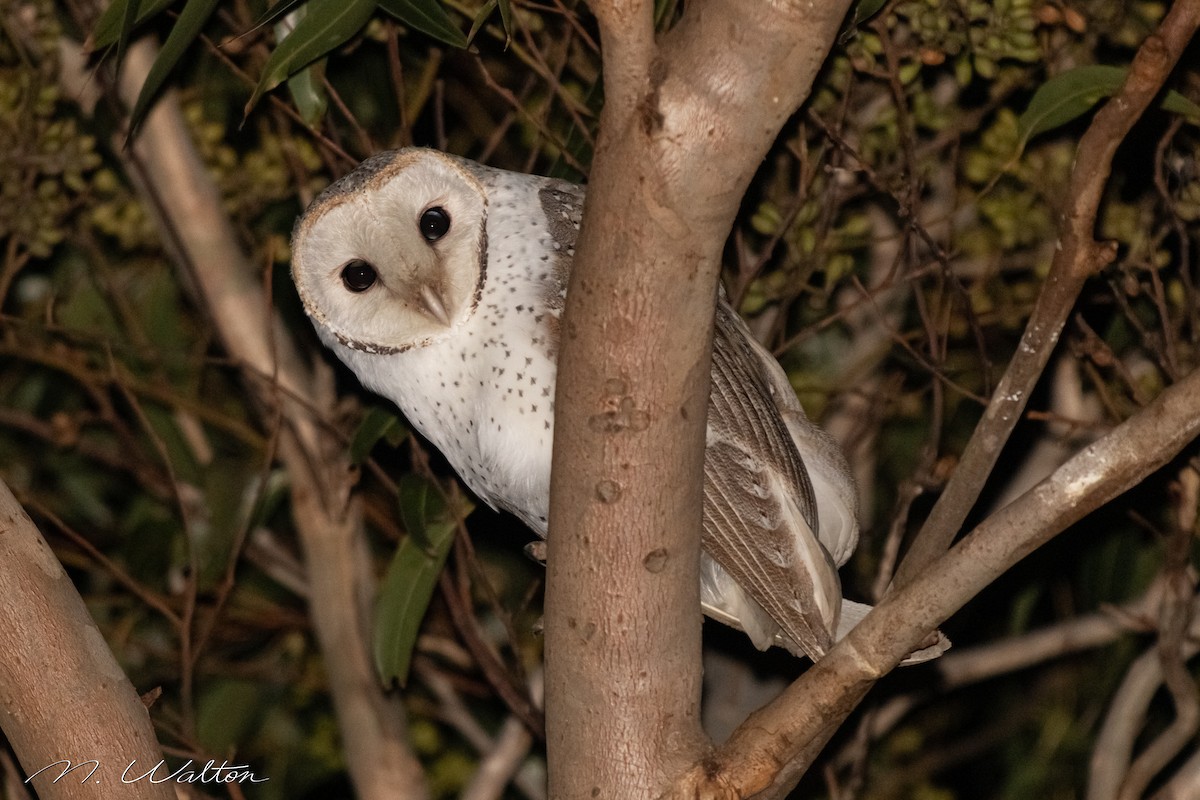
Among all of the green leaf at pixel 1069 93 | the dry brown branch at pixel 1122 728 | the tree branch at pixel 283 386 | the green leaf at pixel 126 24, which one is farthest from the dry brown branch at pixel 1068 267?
the tree branch at pixel 283 386

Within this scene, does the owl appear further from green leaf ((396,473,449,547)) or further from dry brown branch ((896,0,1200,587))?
dry brown branch ((896,0,1200,587))

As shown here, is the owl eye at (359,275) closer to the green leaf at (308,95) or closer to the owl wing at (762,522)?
the green leaf at (308,95)

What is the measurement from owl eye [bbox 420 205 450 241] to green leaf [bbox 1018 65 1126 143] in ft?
3.10

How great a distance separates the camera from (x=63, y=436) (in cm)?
335

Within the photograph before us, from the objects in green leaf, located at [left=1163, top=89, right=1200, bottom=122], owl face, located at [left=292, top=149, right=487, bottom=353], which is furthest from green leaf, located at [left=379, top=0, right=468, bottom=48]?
green leaf, located at [left=1163, top=89, right=1200, bottom=122]

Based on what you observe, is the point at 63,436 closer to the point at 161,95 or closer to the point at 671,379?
the point at 161,95

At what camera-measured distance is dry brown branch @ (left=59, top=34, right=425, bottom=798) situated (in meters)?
3.15

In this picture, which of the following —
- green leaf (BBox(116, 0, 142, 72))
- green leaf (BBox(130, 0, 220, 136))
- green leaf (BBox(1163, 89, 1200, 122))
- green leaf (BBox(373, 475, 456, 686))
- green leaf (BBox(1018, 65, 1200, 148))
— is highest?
green leaf (BBox(116, 0, 142, 72))

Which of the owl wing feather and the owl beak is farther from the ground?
the owl beak

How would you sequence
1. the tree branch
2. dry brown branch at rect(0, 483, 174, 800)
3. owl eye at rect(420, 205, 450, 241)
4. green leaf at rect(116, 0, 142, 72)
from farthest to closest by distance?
the tree branch → owl eye at rect(420, 205, 450, 241) → green leaf at rect(116, 0, 142, 72) → dry brown branch at rect(0, 483, 174, 800)

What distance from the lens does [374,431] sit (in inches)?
106

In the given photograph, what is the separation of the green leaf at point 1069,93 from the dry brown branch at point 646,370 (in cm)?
78

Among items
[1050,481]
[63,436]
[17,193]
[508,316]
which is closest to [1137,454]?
[1050,481]

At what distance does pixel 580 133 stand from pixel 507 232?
0.39m
